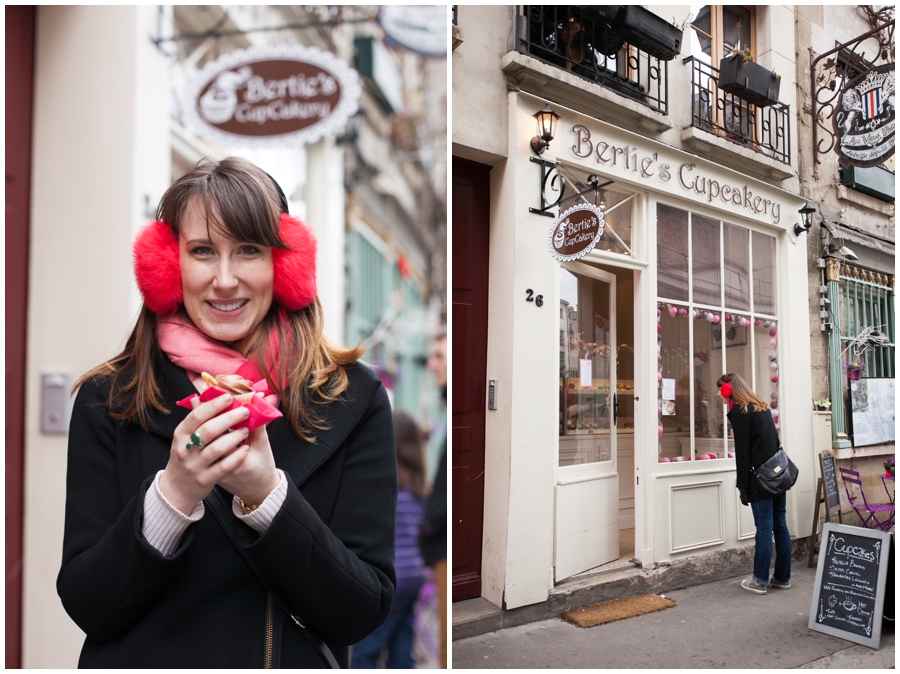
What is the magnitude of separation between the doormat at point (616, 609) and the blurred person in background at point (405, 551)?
1.52 meters

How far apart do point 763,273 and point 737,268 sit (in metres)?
0.17

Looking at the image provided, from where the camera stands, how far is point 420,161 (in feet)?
6.89

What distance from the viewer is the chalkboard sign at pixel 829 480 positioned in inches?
137

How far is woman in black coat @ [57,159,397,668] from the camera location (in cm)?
136

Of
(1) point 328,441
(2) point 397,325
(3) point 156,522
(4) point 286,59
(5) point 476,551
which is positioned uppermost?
(4) point 286,59

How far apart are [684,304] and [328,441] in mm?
2778

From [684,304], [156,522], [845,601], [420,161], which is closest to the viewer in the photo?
[156,522]

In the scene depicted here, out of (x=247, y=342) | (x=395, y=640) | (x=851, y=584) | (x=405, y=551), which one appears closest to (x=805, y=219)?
A: (x=851, y=584)

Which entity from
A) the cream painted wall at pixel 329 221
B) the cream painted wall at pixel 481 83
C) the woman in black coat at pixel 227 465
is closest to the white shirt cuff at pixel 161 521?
the woman in black coat at pixel 227 465

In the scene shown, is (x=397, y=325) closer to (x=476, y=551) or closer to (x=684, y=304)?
(x=476, y=551)

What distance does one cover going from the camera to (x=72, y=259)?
77.2 inches

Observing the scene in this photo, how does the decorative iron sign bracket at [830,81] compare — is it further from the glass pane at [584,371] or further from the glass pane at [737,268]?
the glass pane at [584,371]

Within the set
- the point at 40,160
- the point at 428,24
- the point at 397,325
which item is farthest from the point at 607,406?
the point at 40,160

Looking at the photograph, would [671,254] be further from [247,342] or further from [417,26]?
[247,342]
